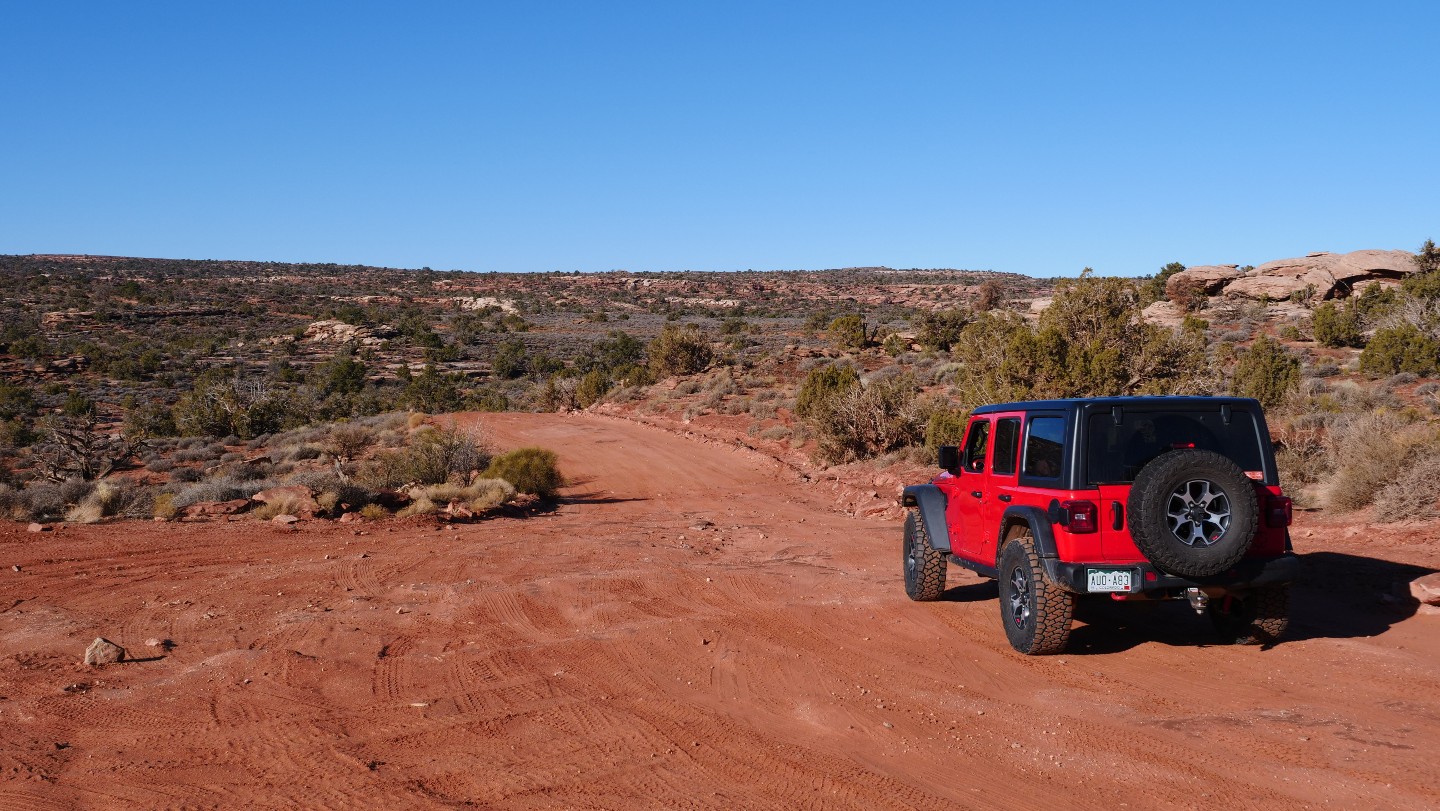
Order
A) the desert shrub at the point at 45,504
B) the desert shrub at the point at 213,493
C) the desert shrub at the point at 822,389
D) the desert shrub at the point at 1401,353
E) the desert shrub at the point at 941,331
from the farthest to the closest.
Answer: the desert shrub at the point at 941,331 < the desert shrub at the point at 1401,353 < the desert shrub at the point at 822,389 < the desert shrub at the point at 213,493 < the desert shrub at the point at 45,504

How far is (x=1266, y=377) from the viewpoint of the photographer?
74.3 ft

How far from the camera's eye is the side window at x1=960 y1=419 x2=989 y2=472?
26.7 ft

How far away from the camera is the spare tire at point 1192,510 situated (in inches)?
238

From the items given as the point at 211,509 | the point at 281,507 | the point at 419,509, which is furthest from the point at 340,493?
the point at 211,509

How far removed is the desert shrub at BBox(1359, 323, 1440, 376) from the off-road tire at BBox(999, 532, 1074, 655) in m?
25.0

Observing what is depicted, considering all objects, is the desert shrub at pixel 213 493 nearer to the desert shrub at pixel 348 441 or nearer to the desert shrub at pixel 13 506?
the desert shrub at pixel 13 506

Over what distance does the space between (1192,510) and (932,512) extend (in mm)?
2753

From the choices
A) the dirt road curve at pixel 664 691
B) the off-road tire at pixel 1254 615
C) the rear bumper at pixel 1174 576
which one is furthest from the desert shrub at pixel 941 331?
the rear bumper at pixel 1174 576

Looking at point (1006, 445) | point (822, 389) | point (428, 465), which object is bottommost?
point (428, 465)

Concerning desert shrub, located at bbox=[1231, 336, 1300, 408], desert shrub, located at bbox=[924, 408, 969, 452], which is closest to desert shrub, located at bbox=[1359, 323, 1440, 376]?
desert shrub, located at bbox=[1231, 336, 1300, 408]

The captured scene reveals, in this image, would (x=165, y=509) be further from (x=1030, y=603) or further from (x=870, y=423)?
(x=870, y=423)

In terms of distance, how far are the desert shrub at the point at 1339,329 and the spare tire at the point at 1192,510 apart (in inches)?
1360

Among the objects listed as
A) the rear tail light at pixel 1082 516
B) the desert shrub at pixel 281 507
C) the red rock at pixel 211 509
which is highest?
the rear tail light at pixel 1082 516

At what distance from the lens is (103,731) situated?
17.4 feet
